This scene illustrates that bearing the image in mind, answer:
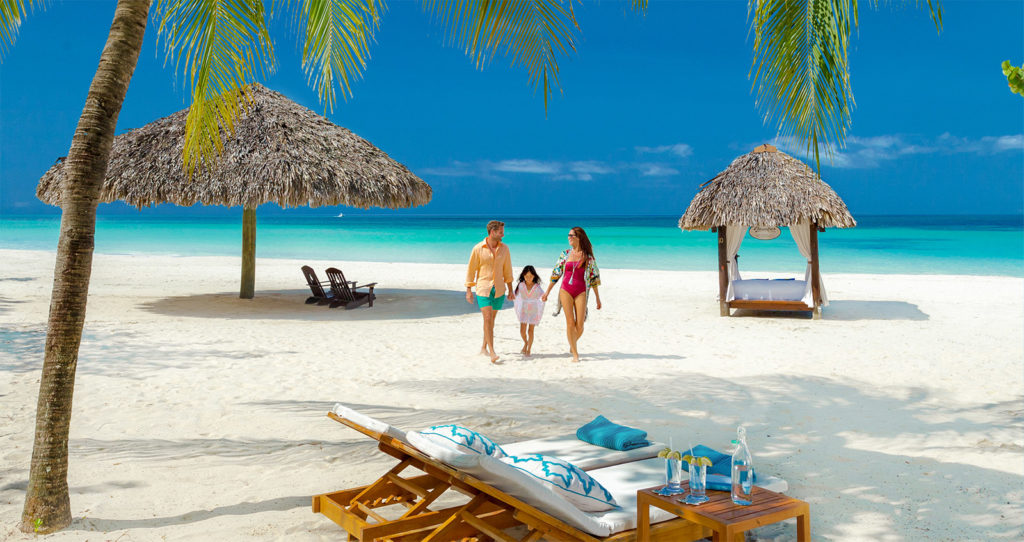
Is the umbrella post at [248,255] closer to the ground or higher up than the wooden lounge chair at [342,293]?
higher up

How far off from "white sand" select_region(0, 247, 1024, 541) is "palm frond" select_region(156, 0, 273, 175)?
1.82m

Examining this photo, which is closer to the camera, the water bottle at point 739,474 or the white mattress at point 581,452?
the water bottle at point 739,474

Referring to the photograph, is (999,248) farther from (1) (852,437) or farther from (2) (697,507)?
(2) (697,507)

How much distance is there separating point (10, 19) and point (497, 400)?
399 centimetres

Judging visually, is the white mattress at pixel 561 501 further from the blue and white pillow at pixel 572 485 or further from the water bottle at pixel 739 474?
the water bottle at pixel 739 474

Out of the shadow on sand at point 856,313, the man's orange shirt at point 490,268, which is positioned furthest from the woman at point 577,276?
the shadow on sand at point 856,313

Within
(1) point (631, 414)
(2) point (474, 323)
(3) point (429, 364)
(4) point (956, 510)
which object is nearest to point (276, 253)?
(2) point (474, 323)

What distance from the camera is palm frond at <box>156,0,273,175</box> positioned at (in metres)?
3.76

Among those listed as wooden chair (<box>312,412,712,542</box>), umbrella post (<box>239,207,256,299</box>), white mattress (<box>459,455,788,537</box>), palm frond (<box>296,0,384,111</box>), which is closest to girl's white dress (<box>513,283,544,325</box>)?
palm frond (<box>296,0,384,111</box>)

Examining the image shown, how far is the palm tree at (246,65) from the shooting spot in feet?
9.73

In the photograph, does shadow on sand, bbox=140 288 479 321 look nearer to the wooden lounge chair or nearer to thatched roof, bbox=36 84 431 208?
the wooden lounge chair

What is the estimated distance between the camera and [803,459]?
421cm

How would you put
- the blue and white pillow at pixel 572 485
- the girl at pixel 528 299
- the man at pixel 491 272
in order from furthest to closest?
1. the girl at pixel 528 299
2. the man at pixel 491 272
3. the blue and white pillow at pixel 572 485

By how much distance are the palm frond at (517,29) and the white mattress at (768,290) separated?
286 inches
